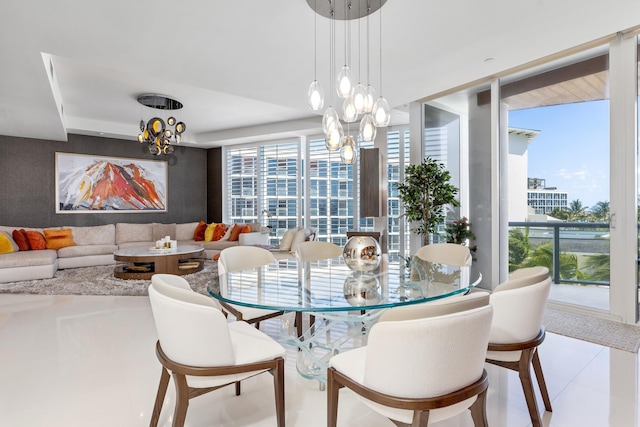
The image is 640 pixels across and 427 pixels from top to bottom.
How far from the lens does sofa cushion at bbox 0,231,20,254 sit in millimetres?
5447

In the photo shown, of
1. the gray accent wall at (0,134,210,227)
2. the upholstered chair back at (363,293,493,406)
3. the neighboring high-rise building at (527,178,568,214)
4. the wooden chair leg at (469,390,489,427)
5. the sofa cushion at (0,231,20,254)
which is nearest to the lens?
the upholstered chair back at (363,293,493,406)

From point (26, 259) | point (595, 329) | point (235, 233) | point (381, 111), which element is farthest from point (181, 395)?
point (235, 233)

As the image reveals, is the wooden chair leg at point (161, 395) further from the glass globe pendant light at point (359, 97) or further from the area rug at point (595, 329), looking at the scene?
the area rug at point (595, 329)

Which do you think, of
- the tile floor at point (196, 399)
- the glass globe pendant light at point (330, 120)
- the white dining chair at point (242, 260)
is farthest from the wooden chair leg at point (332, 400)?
the glass globe pendant light at point (330, 120)

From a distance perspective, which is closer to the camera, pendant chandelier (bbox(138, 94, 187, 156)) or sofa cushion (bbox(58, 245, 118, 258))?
pendant chandelier (bbox(138, 94, 187, 156))

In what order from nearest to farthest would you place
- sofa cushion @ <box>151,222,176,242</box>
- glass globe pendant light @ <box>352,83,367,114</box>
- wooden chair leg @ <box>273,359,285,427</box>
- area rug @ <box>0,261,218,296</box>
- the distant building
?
wooden chair leg @ <box>273,359,285,427</box>, glass globe pendant light @ <box>352,83,367,114</box>, the distant building, area rug @ <box>0,261,218,296</box>, sofa cushion @ <box>151,222,176,242</box>

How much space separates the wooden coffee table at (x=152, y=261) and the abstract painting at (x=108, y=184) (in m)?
2.33

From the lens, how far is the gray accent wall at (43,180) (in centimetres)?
637

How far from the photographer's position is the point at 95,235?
6668 millimetres

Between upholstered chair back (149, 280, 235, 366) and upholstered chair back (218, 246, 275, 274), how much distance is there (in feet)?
4.02

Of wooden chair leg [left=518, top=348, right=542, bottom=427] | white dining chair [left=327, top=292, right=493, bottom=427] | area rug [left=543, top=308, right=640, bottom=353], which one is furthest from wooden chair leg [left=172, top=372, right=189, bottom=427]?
area rug [left=543, top=308, right=640, bottom=353]

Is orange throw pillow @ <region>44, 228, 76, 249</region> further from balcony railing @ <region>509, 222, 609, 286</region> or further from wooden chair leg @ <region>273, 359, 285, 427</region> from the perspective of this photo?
balcony railing @ <region>509, 222, 609, 286</region>

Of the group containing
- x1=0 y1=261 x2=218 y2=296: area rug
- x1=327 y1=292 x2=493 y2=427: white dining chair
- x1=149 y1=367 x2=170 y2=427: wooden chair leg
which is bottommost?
x1=0 y1=261 x2=218 y2=296: area rug

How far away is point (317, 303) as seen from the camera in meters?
1.67
